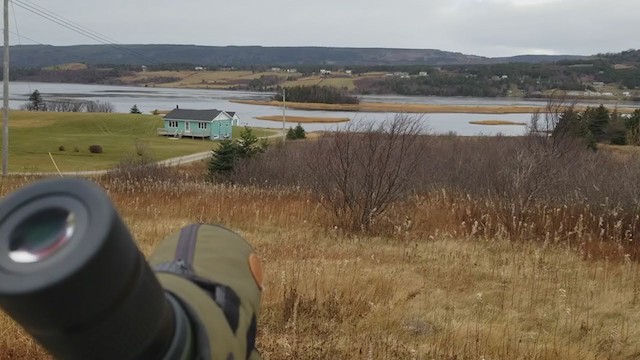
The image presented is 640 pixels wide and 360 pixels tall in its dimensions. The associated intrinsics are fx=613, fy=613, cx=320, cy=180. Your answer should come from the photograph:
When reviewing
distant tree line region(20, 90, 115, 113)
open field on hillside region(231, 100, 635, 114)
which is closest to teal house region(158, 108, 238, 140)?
open field on hillside region(231, 100, 635, 114)

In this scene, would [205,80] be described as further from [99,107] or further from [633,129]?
[633,129]

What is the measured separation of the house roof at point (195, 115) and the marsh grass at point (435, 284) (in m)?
61.6

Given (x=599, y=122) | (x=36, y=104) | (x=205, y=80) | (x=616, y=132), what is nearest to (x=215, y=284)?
(x=599, y=122)

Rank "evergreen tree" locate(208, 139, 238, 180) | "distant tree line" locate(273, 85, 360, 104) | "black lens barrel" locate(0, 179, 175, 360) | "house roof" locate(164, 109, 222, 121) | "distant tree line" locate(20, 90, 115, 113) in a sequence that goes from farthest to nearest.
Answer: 1. "distant tree line" locate(273, 85, 360, 104)
2. "distant tree line" locate(20, 90, 115, 113)
3. "house roof" locate(164, 109, 222, 121)
4. "evergreen tree" locate(208, 139, 238, 180)
5. "black lens barrel" locate(0, 179, 175, 360)

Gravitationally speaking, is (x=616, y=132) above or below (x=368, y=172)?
below

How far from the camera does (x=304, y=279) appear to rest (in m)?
5.64

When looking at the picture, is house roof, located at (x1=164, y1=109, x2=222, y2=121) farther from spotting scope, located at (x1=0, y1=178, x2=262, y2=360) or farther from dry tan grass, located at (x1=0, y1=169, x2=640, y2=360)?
spotting scope, located at (x1=0, y1=178, x2=262, y2=360)

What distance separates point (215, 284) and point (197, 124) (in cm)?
7278

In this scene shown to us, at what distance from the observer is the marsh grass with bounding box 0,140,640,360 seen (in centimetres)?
440

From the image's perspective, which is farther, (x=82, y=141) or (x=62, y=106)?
(x=62, y=106)

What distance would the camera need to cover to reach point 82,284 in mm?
807

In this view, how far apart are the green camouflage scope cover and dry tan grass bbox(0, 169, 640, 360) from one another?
241 cm

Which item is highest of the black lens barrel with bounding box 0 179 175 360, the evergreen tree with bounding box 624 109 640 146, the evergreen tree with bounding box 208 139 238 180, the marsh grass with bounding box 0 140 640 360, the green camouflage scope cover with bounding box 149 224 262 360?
the black lens barrel with bounding box 0 179 175 360

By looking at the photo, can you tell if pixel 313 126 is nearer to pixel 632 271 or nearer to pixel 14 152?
pixel 14 152
